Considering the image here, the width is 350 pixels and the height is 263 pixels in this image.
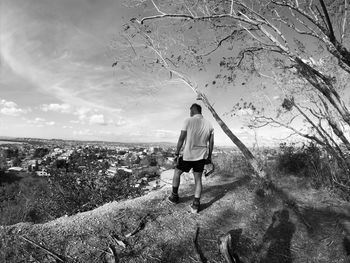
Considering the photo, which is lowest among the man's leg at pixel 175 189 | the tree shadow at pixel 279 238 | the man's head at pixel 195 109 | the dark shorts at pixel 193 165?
the tree shadow at pixel 279 238

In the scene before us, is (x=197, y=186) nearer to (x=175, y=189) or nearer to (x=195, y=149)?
(x=175, y=189)

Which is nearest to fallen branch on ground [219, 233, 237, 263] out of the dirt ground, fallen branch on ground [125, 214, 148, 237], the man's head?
the dirt ground

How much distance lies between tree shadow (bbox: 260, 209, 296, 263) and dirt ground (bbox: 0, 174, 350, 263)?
15mm

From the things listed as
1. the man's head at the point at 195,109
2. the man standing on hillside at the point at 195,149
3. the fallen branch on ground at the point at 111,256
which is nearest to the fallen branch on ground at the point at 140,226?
the fallen branch on ground at the point at 111,256

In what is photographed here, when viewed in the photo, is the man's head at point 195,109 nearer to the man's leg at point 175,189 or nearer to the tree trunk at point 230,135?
the man's leg at point 175,189

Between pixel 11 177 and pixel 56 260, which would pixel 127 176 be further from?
pixel 11 177

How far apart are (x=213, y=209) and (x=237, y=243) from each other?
1.16m

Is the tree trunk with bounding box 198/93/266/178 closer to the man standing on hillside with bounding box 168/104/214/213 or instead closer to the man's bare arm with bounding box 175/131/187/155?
the man standing on hillside with bounding box 168/104/214/213

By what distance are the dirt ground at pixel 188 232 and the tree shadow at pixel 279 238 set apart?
0.02 metres

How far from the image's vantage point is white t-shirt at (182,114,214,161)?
4.89 meters

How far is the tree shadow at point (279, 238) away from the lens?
156 inches

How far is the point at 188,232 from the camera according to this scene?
4.23 meters

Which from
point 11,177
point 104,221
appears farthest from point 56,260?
point 11,177

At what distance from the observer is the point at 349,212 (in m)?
5.77
